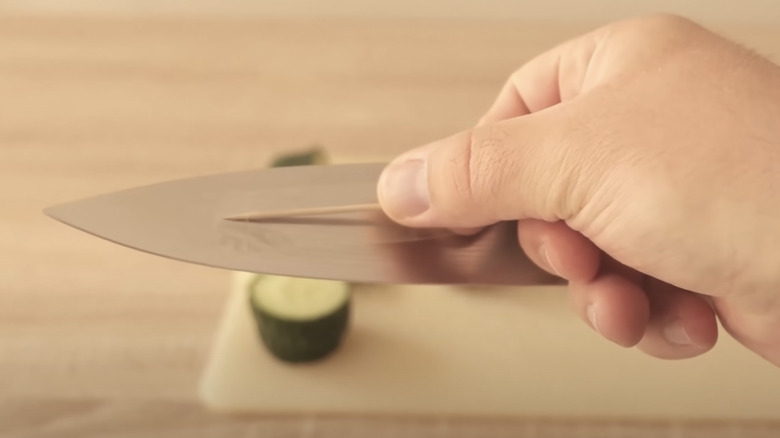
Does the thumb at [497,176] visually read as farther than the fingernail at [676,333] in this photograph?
No

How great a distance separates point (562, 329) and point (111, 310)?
48cm

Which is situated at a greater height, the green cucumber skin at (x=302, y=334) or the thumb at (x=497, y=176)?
the thumb at (x=497, y=176)

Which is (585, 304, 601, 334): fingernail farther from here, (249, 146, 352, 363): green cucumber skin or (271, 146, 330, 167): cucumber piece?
(271, 146, 330, 167): cucumber piece

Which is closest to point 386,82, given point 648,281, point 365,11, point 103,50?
point 365,11

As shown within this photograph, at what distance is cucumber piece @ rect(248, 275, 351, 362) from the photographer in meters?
0.73

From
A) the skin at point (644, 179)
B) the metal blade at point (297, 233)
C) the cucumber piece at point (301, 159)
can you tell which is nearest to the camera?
the skin at point (644, 179)

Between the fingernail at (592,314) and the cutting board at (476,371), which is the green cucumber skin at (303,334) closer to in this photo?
the cutting board at (476,371)

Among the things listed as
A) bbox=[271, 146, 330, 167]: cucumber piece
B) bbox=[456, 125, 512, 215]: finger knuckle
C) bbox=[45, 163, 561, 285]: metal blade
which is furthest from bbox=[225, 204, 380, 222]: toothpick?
bbox=[271, 146, 330, 167]: cucumber piece

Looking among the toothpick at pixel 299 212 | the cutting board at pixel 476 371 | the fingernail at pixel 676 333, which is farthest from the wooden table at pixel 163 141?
the toothpick at pixel 299 212

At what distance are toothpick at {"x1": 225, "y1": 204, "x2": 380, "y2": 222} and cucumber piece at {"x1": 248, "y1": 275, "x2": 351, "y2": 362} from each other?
0.13 meters

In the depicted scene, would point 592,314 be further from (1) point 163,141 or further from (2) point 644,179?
(1) point 163,141

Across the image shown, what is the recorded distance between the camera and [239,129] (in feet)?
3.48

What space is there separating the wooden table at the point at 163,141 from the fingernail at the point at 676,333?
0.12 metres

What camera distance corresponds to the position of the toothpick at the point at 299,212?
63cm
